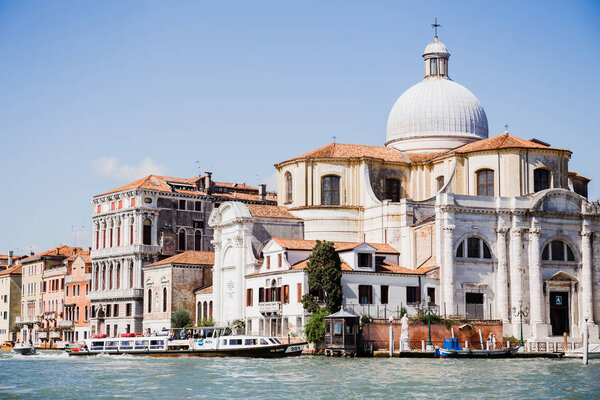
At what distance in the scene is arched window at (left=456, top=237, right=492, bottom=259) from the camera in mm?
50812

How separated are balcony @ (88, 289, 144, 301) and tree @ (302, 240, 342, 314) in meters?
20.2

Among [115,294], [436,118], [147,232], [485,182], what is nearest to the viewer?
[485,182]

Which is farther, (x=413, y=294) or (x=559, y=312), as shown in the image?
(x=559, y=312)

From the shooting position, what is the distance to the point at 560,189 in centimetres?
5241

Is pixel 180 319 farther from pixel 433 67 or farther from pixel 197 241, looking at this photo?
pixel 433 67

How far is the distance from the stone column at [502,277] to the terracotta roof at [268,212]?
1173 centimetres

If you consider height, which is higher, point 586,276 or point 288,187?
point 288,187

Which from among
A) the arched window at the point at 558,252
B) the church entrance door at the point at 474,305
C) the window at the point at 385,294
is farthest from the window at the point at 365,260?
the arched window at the point at 558,252

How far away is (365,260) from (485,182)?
10233 mm

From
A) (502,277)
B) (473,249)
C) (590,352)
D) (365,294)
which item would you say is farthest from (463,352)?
(473,249)

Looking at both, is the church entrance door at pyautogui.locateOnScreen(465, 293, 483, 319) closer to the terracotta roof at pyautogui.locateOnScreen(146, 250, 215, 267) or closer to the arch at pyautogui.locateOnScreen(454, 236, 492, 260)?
the arch at pyautogui.locateOnScreen(454, 236, 492, 260)

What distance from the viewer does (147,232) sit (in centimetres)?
6475

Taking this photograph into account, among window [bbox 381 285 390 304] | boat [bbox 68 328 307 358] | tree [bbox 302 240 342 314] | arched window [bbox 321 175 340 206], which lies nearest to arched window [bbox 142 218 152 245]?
arched window [bbox 321 175 340 206]

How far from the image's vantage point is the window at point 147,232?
64.6 meters
